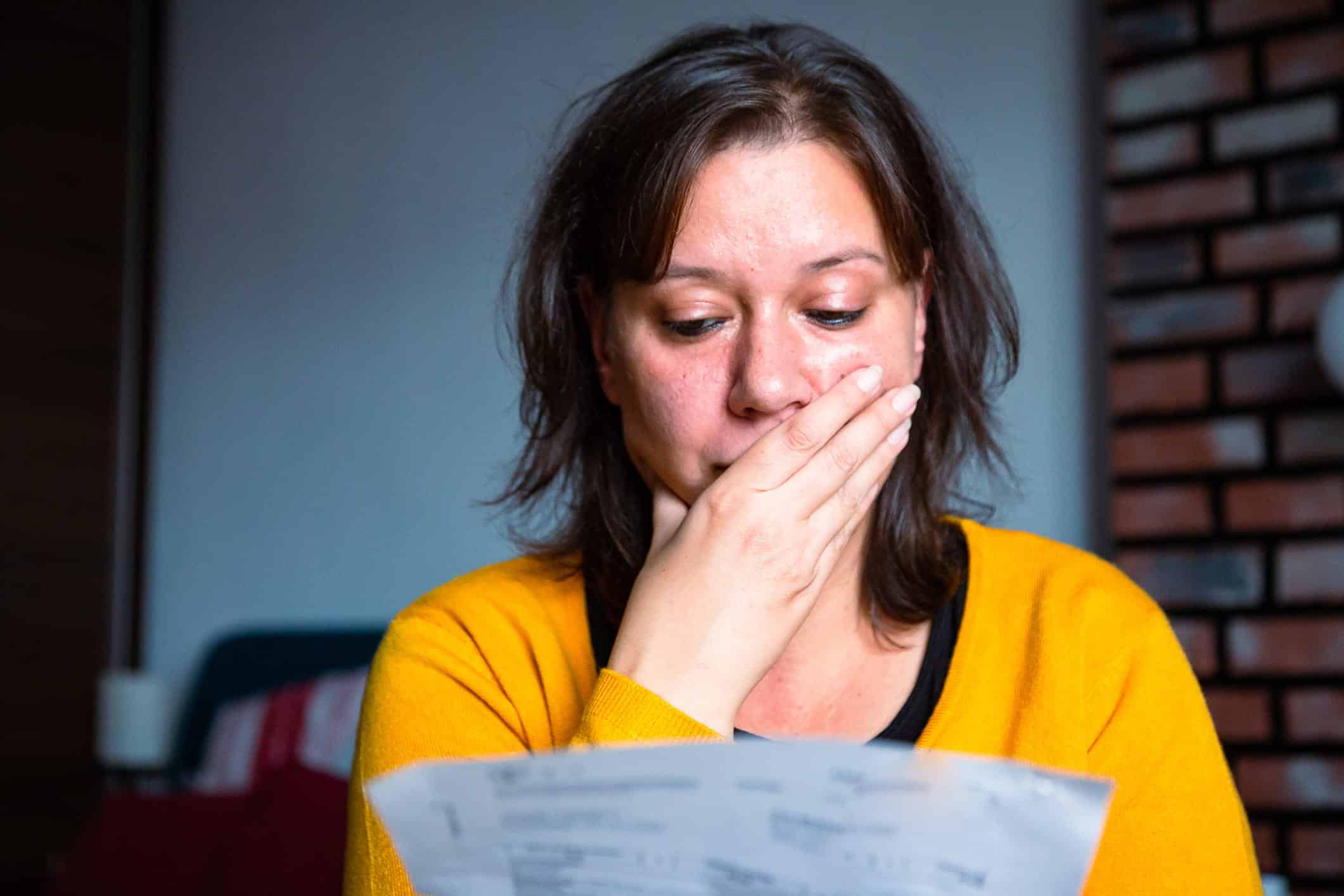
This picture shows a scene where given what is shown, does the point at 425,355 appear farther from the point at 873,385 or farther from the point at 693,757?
the point at 693,757

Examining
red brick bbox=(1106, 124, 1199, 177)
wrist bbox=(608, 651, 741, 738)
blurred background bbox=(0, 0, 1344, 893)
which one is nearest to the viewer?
wrist bbox=(608, 651, 741, 738)

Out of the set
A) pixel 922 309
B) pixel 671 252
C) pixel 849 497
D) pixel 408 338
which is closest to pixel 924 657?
pixel 849 497

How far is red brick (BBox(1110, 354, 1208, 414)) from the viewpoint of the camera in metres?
2.33

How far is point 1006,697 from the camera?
3.62 feet

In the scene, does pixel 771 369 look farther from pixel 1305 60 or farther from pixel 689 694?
pixel 1305 60

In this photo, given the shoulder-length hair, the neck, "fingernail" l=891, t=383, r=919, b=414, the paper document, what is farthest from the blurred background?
the paper document

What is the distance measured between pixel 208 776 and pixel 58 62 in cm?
225

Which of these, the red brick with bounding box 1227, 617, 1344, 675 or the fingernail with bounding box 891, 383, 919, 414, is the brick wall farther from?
the fingernail with bounding box 891, 383, 919, 414

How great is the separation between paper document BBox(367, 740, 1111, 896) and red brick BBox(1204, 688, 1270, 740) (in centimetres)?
187

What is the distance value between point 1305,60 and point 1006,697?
169cm

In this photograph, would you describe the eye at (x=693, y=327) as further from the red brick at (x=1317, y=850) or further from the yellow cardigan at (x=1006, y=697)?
the red brick at (x=1317, y=850)

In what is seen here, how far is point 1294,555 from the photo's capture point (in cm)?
223

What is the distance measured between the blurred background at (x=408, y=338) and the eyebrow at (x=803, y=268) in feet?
2.05

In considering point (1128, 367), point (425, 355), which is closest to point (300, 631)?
point (425, 355)
